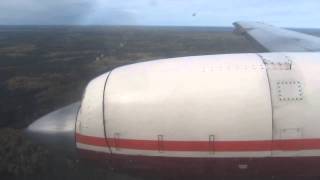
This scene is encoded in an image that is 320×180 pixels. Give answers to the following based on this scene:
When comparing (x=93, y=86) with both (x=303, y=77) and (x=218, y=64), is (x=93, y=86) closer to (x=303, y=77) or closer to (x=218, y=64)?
(x=218, y=64)

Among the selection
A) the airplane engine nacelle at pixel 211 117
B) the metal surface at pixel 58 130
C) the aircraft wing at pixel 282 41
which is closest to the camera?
the airplane engine nacelle at pixel 211 117

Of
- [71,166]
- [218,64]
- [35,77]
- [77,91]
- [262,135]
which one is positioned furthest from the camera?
[35,77]

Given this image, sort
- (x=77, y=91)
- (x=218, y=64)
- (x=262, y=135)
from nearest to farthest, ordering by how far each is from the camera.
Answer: (x=262, y=135), (x=218, y=64), (x=77, y=91)

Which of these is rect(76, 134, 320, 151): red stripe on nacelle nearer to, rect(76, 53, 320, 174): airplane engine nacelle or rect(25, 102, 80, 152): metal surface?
rect(76, 53, 320, 174): airplane engine nacelle

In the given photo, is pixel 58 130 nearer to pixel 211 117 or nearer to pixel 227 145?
Result: pixel 211 117

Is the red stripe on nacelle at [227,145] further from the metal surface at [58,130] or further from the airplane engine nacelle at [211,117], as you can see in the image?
the metal surface at [58,130]

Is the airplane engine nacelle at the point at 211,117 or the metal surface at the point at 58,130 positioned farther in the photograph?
the metal surface at the point at 58,130

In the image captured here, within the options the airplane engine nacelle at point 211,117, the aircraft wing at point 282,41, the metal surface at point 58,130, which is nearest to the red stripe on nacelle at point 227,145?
the airplane engine nacelle at point 211,117

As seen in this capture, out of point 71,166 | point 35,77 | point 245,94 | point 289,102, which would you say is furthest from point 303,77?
point 35,77
